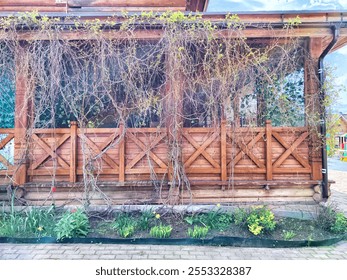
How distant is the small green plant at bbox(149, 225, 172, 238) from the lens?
3.62 m

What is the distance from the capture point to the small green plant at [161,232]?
362 cm

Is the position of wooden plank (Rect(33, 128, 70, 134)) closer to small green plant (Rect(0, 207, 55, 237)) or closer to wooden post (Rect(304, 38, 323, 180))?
small green plant (Rect(0, 207, 55, 237))

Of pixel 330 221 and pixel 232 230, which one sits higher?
pixel 330 221

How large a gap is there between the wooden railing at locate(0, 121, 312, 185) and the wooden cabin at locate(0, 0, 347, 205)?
19mm

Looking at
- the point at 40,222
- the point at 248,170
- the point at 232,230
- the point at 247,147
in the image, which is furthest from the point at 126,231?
the point at 247,147

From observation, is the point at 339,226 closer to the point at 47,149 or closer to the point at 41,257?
the point at 41,257

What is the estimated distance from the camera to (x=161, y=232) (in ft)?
11.9

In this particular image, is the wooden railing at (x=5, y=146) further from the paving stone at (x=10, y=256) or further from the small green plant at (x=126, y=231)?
the small green plant at (x=126, y=231)

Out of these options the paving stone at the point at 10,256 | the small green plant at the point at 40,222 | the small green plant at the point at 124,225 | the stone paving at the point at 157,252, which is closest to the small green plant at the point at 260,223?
the stone paving at the point at 157,252

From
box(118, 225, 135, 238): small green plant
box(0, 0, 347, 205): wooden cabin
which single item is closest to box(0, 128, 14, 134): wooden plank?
box(0, 0, 347, 205): wooden cabin

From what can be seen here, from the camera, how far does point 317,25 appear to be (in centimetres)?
429

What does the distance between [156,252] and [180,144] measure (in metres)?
1.86
